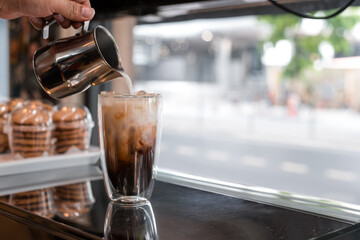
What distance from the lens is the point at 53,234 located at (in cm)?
79

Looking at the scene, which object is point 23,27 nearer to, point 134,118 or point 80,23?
point 80,23

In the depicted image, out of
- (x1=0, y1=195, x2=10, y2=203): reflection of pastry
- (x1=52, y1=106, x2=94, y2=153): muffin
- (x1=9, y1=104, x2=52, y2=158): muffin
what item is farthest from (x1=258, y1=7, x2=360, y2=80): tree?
(x1=0, y1=195, x2=10, y2=203): reflection of pastry

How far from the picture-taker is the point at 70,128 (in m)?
1.49

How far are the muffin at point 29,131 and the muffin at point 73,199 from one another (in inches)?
12.2

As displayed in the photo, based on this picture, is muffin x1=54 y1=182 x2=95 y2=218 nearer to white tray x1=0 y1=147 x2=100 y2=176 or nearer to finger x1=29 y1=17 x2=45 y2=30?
white tray x1=0 y1=147 x2=100 y2=176

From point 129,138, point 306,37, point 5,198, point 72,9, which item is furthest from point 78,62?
point 306,37

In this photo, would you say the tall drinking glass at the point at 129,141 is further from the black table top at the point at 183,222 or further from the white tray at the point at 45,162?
the white tray at the point at 45,162

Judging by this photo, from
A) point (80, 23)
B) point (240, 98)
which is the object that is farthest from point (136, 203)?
point (240, 98)

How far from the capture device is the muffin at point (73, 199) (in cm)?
91

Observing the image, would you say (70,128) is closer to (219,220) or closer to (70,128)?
(70,128)

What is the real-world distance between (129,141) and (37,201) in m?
0.26

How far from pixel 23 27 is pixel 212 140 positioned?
517 centimetres

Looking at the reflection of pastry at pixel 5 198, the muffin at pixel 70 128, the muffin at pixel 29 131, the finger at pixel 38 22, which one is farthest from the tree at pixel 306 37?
the reflection of pastry at pixel 5 198

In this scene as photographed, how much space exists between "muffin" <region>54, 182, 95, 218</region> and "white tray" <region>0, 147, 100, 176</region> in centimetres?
25
